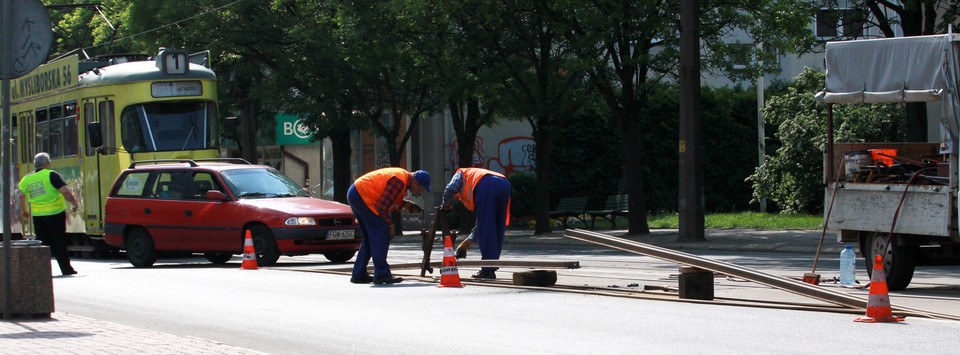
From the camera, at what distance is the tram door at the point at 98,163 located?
67.4 ft

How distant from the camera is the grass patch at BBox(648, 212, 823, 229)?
83.5 feet

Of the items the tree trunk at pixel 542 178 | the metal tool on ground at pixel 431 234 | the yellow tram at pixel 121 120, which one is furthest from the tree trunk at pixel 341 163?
the metal tool on ground at pixel 431 234

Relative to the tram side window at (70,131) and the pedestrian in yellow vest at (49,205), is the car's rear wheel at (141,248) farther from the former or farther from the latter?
the tram side window at (70,131)

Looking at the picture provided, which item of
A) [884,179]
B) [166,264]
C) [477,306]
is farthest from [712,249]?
[477,306]

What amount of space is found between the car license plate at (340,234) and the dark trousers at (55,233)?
11.8 ft

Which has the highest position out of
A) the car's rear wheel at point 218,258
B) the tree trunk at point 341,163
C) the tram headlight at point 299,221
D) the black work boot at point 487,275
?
the tree trunk at point 341,163

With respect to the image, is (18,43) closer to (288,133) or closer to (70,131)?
(70,131)

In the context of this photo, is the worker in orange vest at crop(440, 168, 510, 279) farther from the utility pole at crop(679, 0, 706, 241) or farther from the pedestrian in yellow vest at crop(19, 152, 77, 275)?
the utility pole at crop(679, 0, 706, 241)

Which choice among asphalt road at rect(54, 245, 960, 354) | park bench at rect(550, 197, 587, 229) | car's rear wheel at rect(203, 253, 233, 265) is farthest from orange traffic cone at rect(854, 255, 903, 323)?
park bench at rect(550, 197, 587, 229)

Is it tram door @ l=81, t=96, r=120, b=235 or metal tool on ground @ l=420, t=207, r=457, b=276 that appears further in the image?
tram door @ l=81, t=96, r=120, b=235

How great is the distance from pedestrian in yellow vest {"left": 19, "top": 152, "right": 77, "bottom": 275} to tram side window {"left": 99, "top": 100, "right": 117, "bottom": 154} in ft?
17.0

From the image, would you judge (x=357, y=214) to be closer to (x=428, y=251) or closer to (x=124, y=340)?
(x=428, y=251)

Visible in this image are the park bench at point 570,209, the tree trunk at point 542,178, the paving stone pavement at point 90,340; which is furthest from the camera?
the park bench at point 570,209

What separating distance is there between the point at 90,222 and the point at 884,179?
14318 mm
